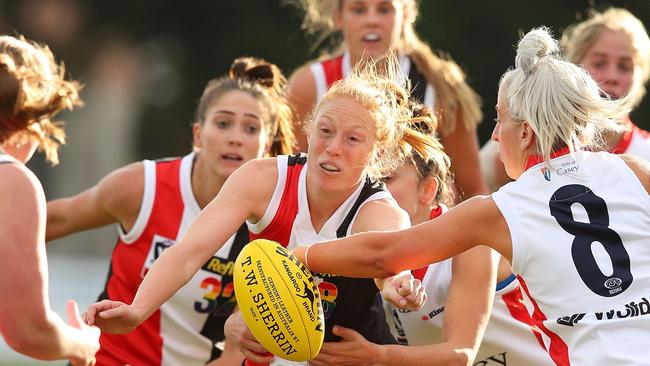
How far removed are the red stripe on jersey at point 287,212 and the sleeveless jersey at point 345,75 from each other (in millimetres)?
1963

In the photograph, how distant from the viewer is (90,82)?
20.9 metres

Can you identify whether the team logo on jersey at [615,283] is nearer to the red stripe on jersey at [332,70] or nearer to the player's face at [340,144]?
the player's face at [340,144]

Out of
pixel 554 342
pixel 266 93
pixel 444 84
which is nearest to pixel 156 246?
pixel 266 93

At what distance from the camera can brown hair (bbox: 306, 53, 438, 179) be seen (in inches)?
192

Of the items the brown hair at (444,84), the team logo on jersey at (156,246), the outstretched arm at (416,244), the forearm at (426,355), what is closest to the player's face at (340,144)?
the outstretched arm at (416,244)

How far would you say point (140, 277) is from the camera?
6.03m

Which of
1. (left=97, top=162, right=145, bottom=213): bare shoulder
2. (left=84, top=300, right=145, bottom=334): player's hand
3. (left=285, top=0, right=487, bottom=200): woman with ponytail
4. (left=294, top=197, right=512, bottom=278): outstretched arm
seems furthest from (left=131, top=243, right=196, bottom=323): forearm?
(left=285, top=0, right=487, bottom=200): woman with ponytail

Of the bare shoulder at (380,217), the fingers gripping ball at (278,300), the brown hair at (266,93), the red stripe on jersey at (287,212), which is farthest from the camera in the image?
the brown hair at (266,93)

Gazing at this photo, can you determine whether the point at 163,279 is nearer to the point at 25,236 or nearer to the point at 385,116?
the point at 25,236

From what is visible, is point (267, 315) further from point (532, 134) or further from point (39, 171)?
point (39, 171)

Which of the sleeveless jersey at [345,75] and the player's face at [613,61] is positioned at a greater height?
the player's face at [613,61]

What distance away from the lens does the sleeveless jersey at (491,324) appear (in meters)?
5.30

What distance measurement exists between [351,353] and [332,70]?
8.64 feet

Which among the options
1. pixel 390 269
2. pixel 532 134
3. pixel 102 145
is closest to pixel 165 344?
pixel 390 269
